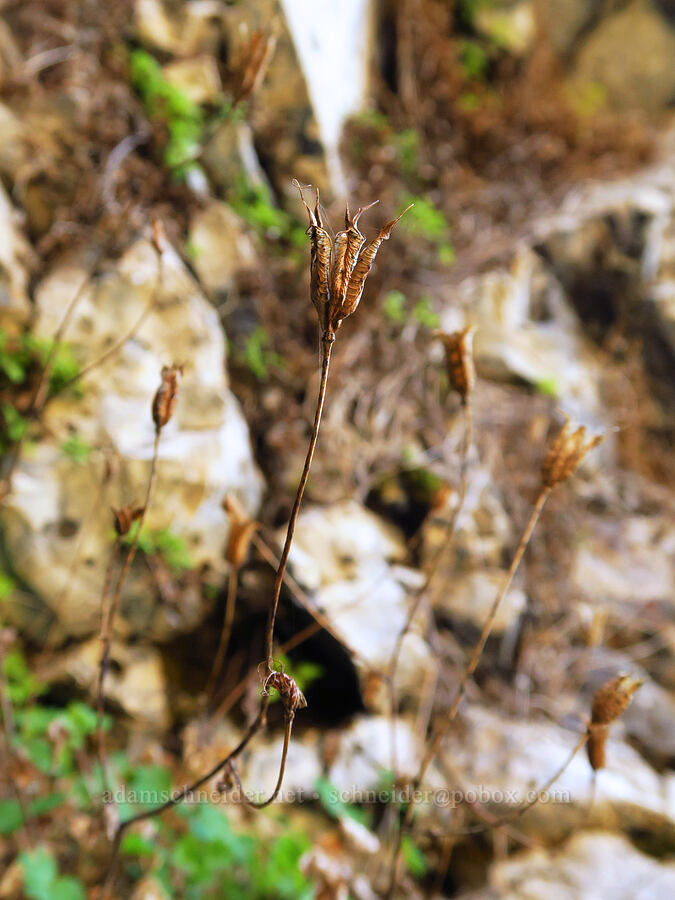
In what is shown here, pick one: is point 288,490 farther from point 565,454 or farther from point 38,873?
point 565,454

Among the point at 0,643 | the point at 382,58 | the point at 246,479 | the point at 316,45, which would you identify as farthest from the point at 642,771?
the point at 382,58

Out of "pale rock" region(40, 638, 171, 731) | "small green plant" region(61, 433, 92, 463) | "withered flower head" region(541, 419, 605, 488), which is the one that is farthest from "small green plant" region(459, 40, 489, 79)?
"pale rock" region(40, 638, 171, 731)

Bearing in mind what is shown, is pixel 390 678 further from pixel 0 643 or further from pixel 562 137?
pixel 562 137

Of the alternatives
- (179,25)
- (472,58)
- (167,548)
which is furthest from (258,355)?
(472,58)

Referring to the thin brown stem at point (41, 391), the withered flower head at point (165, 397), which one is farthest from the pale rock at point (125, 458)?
the withered flower head at point (165, 397)

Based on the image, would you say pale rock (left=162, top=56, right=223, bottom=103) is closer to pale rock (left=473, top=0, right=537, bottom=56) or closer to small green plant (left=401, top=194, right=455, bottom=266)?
small green plant (left=401, top=194, right=455, bottom=266)
